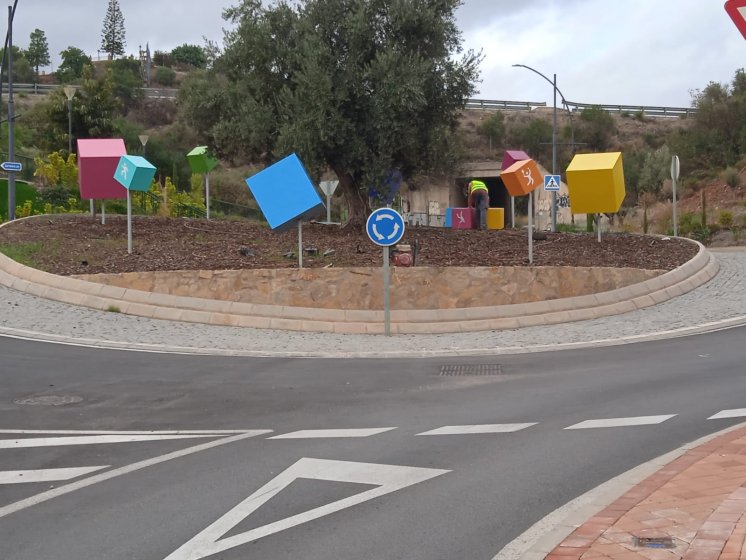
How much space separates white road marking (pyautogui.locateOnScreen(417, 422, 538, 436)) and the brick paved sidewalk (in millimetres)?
2021

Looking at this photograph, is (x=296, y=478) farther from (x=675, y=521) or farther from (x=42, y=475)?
(x=675, y=521)

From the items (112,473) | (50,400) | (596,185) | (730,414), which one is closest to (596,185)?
(596,185)

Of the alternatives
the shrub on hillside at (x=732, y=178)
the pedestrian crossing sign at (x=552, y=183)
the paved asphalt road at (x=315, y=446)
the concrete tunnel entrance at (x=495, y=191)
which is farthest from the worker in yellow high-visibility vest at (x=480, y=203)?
the shrub on hillside at (x=732, y=178)

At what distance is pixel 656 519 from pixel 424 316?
1187cm

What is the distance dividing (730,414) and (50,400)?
7.10m

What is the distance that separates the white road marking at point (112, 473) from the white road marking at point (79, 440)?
308 mm

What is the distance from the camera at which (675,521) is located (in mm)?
5391

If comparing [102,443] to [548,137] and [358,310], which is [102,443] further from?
[548,137]

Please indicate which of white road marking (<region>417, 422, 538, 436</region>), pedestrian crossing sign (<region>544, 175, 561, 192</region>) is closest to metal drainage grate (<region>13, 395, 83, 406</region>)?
white road marking (<region>417, 422, 538, 436</region>)

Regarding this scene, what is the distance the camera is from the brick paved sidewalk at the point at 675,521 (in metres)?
4.88

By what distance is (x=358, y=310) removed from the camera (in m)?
17.7

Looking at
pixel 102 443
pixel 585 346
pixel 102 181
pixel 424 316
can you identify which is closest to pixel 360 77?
pixel 102 181

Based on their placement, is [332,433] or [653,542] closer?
[653,542]

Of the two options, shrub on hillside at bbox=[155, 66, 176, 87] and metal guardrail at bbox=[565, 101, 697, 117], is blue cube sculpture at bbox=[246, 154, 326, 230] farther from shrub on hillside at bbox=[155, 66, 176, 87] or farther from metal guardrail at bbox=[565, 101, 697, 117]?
shrub on hillside at bbox=[155, 66, 176, 87]
